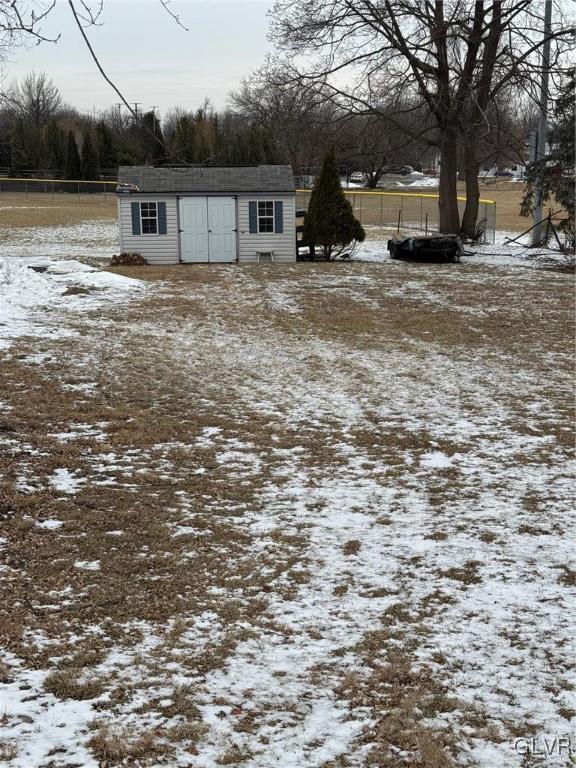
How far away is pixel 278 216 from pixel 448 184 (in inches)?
327

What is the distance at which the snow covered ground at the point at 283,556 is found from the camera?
387 cm

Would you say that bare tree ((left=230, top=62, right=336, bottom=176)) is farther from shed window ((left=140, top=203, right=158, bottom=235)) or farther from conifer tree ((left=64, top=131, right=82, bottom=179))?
conifer tree ((left=64, top=131, right=82, bottom=179))

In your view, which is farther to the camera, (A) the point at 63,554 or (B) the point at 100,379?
(B) the point at 100,379

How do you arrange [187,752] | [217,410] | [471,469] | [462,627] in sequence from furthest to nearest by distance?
[217,410] → [471,469] → [462,627] → [187,752]

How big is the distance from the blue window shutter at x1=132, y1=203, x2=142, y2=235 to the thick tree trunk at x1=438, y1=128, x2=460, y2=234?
11666 mm

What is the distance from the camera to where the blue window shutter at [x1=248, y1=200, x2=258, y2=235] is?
2498 centimetres

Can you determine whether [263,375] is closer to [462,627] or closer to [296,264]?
[462,627]

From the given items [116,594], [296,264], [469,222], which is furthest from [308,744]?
[469,222]

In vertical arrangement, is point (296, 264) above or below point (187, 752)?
above

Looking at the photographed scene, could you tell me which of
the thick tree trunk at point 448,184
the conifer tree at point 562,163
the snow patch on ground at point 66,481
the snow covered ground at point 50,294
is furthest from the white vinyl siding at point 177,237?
the snow patch on ground at point 66,481

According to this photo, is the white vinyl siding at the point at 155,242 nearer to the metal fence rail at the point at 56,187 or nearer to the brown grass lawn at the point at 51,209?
the brown grass lawn at the point at 51,209

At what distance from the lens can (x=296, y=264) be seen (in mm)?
24922

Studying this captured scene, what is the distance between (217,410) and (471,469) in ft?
11.1

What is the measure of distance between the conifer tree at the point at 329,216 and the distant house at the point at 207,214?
0.68 meters
